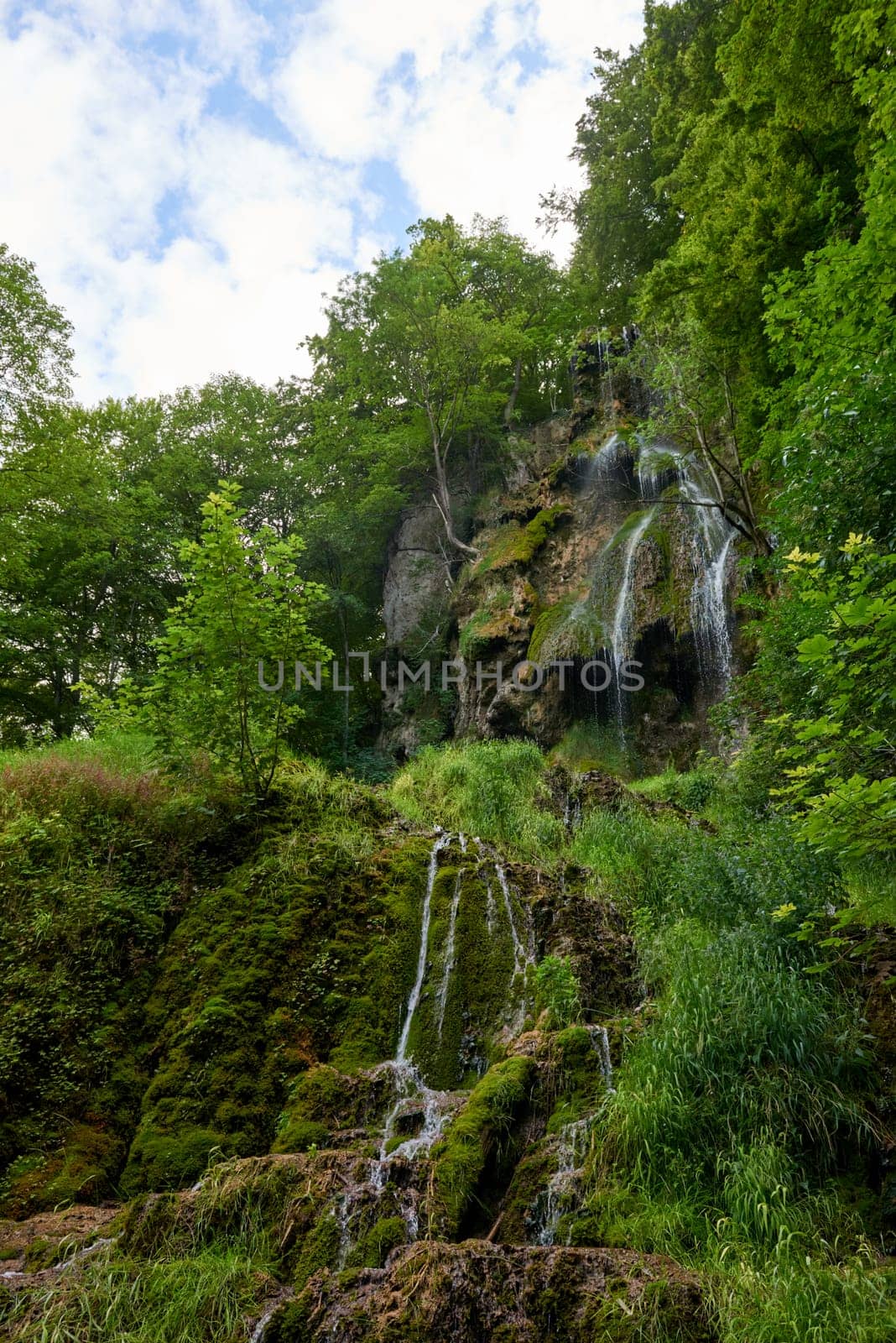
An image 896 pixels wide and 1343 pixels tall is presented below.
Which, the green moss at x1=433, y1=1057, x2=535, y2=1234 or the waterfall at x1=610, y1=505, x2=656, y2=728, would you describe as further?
the waterfall at x1=610, y1=505, x2=656, y2=728

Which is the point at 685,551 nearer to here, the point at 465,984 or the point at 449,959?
the point at 449,959

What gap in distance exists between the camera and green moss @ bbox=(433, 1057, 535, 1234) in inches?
134

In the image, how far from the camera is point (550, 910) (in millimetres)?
Result: 5918

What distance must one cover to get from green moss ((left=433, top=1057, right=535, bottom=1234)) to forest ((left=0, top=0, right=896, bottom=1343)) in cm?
2

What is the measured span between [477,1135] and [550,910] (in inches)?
94.2

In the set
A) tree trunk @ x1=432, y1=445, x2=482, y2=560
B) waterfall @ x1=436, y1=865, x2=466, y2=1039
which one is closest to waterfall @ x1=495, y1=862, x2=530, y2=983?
waterfall @ x1=436, y1=865, x2=466, y2=1039

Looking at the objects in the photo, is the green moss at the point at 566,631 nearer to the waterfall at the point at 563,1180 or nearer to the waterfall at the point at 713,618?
the waterfall at the point at 713,618

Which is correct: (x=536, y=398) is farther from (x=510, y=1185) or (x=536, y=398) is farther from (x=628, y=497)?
(x=510, y=1185)

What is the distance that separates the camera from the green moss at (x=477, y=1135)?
3.39 meters

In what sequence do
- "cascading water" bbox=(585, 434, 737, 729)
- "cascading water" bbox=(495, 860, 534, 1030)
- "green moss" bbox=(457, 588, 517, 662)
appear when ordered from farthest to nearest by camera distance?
1. "green moss" bbox=(457, 588, 517, 662)
2. "cascading water" bbox=(585, 434, 737, 729)
3. "cascading water" bbox=(495, 860, 534, 1030)

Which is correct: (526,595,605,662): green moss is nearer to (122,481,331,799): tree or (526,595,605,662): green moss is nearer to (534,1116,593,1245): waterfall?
(122,481,331,799): tree

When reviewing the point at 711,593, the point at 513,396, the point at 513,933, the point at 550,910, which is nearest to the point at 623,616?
the point at 711,593

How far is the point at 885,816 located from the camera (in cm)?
285

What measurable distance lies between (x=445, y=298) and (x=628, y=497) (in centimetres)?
921
